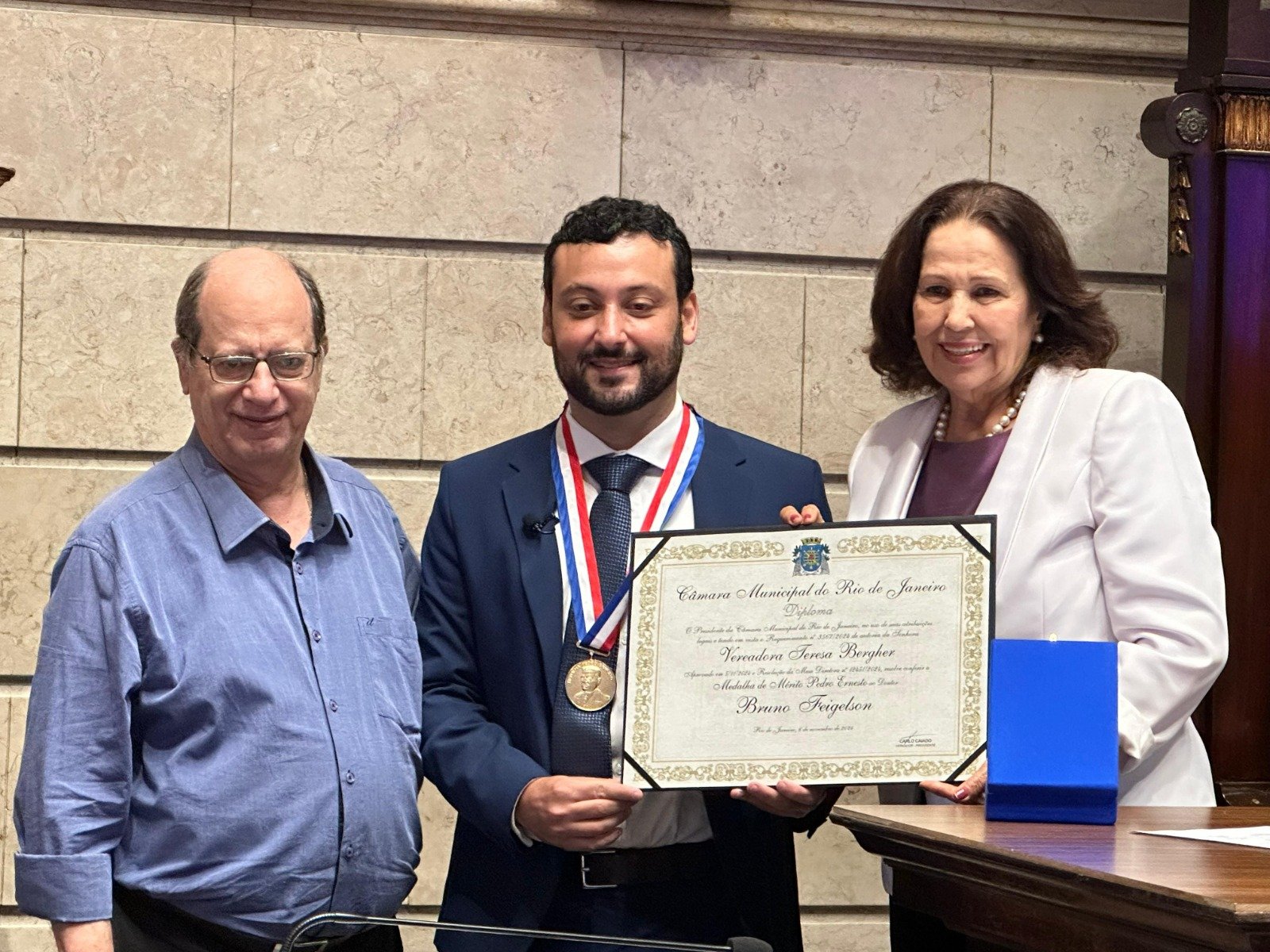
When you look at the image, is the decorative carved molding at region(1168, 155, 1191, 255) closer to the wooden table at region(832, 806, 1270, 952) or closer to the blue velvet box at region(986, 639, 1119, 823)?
the wooden table at region(832, 806, 1270, 952)

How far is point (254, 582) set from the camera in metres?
2.96

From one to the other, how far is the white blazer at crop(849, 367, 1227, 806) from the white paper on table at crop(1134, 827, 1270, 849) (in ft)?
1.48

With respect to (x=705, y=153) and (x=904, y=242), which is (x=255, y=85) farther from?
(x=904, y=242)

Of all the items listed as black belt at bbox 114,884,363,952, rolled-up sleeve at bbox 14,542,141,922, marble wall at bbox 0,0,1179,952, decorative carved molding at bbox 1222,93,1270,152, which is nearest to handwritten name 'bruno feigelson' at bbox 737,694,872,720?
black belt at bbox 114,884,363,952

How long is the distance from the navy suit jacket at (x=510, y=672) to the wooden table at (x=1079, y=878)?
1.70 ft

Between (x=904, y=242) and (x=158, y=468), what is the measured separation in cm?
172

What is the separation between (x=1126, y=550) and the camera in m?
3.10

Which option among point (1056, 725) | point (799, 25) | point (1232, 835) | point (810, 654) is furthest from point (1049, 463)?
point (799, 25)

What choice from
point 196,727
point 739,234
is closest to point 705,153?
point 739,234

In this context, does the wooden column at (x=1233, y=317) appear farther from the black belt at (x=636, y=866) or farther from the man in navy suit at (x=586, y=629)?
the black belt at (x=636, y=866)

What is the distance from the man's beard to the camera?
3.23 m

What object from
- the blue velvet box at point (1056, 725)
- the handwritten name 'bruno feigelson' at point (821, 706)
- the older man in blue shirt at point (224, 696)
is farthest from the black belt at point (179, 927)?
the blue velvet box at point (1056, 725)
